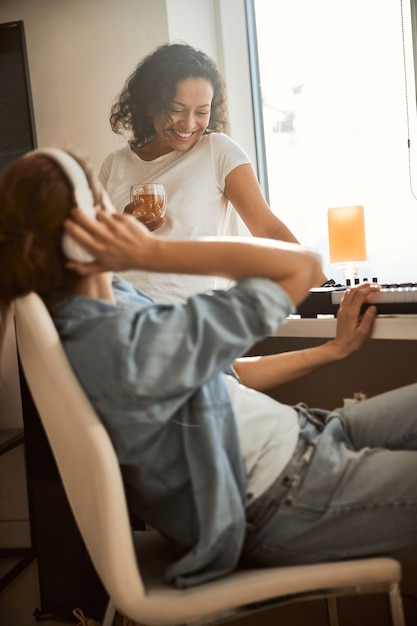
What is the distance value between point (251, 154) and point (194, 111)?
84 centimetres

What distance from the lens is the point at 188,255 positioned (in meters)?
0.90

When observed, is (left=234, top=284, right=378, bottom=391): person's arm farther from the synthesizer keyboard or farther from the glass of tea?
the glass of tea

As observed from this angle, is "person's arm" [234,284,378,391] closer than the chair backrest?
No

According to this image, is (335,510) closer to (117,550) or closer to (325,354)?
(117,550)

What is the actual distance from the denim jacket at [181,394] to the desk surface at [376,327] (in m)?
0.35

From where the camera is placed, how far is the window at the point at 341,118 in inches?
93.3

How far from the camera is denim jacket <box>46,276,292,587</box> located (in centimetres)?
85

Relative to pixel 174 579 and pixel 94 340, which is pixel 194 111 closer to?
pixel 94 340

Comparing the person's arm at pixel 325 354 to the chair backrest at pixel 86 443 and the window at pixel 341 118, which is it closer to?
the chair backrest at pixel 86 443

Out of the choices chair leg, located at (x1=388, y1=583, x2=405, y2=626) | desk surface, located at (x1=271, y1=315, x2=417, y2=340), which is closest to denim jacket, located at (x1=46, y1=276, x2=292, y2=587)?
chair leg, located at (x1=388, y1=583, x2=405, y2=626)

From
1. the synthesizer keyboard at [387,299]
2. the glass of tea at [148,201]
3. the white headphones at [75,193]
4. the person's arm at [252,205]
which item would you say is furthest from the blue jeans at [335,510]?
the person's arm at [252,205]

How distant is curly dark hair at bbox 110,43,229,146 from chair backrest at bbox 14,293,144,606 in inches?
45.7

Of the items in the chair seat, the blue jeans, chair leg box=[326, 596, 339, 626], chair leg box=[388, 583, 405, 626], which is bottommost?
chair leg box=[326, 596, 339, 626]

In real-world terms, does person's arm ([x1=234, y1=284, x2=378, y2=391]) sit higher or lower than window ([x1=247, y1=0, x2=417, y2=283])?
lower
